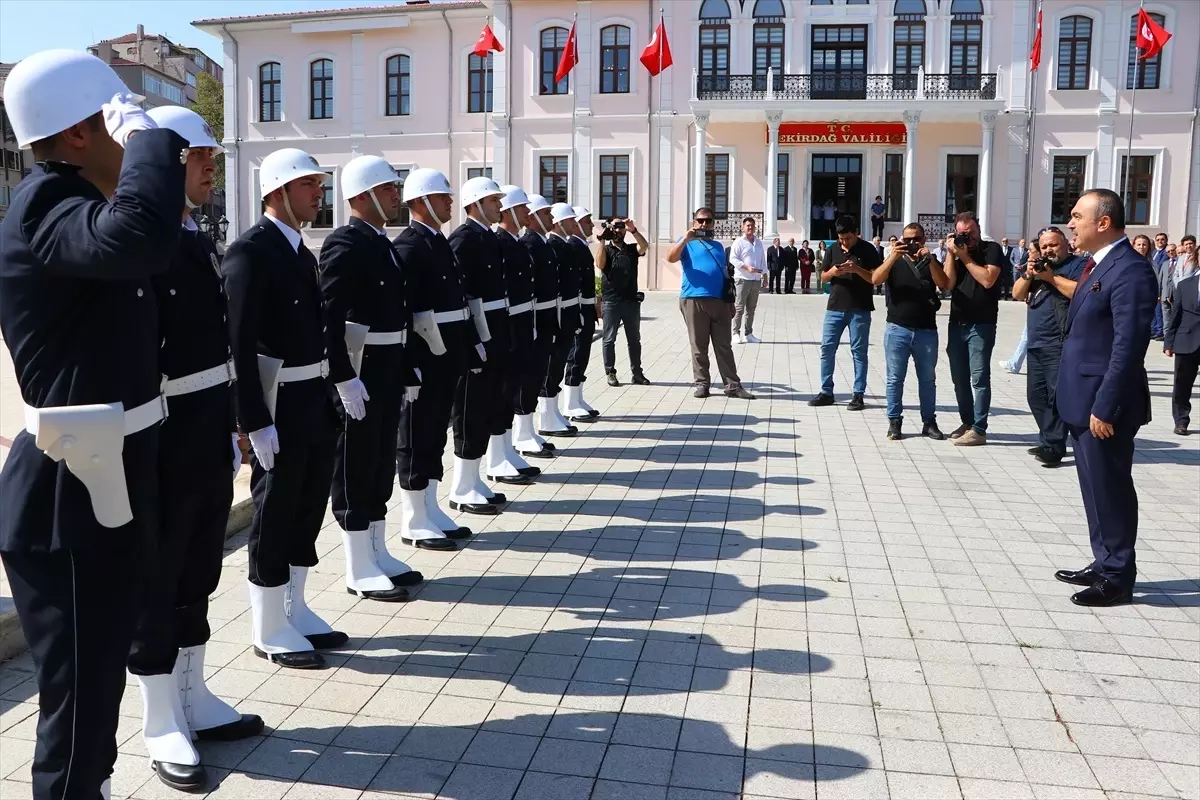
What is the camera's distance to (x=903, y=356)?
10461 millimetres

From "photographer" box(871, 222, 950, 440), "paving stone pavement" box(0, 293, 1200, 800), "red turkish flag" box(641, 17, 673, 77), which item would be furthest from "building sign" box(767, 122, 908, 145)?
"paving stone pavement" box(0, 293, 1200, 800)

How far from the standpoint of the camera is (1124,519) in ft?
18.7

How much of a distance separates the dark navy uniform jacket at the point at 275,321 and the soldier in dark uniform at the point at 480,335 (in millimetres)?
2496

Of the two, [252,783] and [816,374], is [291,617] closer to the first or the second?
[252,783]

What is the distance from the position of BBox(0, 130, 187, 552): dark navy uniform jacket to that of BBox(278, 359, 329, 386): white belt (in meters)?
1.43

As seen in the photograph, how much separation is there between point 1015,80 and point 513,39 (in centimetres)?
1780

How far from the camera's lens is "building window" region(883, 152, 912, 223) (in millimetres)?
36906

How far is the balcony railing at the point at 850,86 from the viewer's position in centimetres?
3550

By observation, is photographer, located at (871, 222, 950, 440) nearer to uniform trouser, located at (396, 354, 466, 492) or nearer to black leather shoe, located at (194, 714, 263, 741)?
uniform trouser, located at (396, 354, 466, 492)

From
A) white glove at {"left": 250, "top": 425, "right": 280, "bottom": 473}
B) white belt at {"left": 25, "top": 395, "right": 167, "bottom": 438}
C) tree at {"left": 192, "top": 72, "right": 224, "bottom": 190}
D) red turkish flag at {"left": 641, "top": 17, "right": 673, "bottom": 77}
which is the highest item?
tree at {"left": 192, "top": 72, "right": 224, "bottom": 190}

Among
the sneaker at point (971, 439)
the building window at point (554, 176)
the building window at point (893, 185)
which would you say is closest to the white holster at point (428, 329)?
the sneaker at point (971, 439)

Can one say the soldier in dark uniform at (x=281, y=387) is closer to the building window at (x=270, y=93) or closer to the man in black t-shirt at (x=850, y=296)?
the man in black t-shirt at (x=850, y=296)

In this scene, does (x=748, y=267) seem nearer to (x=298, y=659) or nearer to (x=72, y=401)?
(x=298, y=659)

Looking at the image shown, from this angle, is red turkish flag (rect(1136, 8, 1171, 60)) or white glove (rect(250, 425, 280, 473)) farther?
red turkish flag (rect(1136, 8, 1171, 60))
